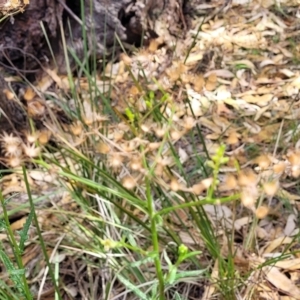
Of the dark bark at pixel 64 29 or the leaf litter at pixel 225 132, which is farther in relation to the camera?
the dark bark at pixel 64 29

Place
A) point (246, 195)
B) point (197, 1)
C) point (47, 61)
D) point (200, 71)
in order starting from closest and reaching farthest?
point (246, 195)
point (47, 61)
point (200, 71)
point (197, 1)

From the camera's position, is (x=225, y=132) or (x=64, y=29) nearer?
(x=225, y=132)

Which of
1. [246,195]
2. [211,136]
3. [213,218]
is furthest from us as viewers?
[211,136]

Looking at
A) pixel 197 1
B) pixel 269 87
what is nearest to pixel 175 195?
pixel 269 87

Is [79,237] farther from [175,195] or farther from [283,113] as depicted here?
[283,113]

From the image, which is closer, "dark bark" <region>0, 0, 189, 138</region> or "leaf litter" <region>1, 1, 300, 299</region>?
"leaf litter" <region>1, 1, 300, 299</region>

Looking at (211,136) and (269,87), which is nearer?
(211,136)

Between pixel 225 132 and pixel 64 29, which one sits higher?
pixel 64 29

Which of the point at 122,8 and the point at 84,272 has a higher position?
the point at 122,8
